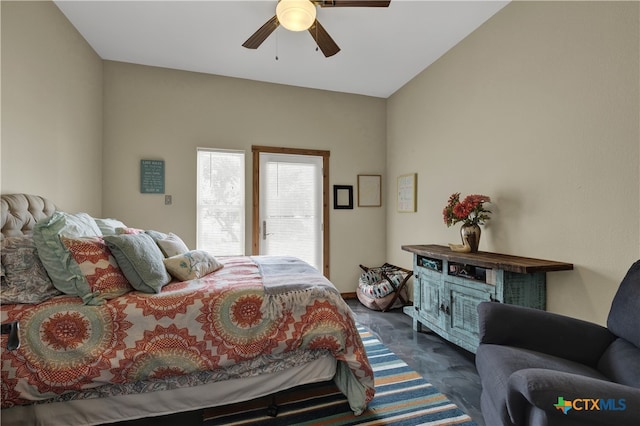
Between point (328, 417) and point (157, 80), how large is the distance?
3832 millimetres

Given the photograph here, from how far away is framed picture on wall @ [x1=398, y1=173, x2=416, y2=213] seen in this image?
12.4 ft

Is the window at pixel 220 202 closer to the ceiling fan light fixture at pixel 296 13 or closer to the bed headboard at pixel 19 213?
the bed headboard at pixel 19 213

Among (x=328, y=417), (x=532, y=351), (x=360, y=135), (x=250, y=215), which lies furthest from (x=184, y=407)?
(x=360, y=135)

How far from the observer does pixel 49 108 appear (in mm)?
2336

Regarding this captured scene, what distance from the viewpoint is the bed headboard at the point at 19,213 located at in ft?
5.56

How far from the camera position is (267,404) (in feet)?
6.03

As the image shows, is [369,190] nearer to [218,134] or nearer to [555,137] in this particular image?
[218,134]

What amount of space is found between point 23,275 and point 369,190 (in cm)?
367

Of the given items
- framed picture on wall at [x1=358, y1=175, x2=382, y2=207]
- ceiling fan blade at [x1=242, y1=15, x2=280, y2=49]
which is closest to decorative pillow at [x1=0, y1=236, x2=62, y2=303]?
ceiling fan blade at [x1=242, y1=15, x2=280, y2=49]

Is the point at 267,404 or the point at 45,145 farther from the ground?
the point at 45,145

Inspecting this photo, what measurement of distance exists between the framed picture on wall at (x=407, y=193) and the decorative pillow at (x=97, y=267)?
319cm

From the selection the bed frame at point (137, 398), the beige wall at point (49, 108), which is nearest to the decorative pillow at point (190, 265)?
the bed frame at point (137, 398)

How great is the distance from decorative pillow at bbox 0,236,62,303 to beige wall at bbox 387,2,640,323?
3.21 metres

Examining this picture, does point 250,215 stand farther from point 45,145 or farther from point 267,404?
point 267,404
